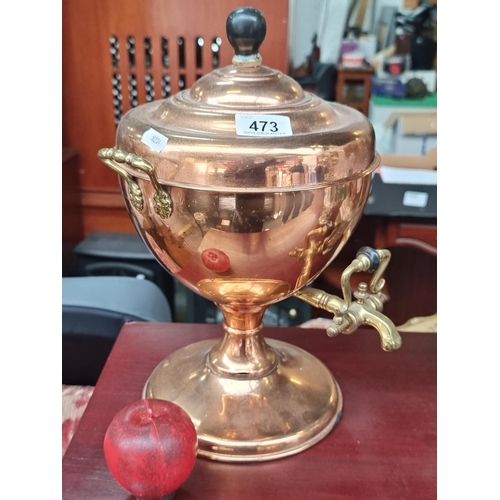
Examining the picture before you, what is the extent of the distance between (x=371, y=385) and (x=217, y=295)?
0.29 meters

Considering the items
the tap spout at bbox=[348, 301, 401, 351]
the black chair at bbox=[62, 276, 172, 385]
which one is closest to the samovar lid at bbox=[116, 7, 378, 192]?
the tap spout at bbox=[348, 301, 401, 351]

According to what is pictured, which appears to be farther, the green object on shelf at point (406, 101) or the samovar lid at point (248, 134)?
the green object on shelf at point (406, 101)

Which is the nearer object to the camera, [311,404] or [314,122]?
[314,122]

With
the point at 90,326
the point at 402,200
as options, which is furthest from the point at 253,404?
the point at 402,200

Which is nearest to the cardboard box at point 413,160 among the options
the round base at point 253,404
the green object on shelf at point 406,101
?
the green object on shelf at point 406,101

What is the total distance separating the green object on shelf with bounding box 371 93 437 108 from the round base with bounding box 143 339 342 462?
1.30m

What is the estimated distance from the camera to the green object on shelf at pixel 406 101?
1807 mm

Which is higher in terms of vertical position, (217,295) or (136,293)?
(217,295)

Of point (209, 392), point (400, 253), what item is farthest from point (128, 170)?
point (400, 253)

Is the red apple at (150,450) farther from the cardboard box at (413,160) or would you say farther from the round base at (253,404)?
the cardboard box at (413,160)

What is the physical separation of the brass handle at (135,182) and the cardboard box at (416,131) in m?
1.39

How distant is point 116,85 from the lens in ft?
5.35

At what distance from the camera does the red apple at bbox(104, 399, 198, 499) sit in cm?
52

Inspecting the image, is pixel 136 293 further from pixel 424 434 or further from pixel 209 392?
pixel 424 434
